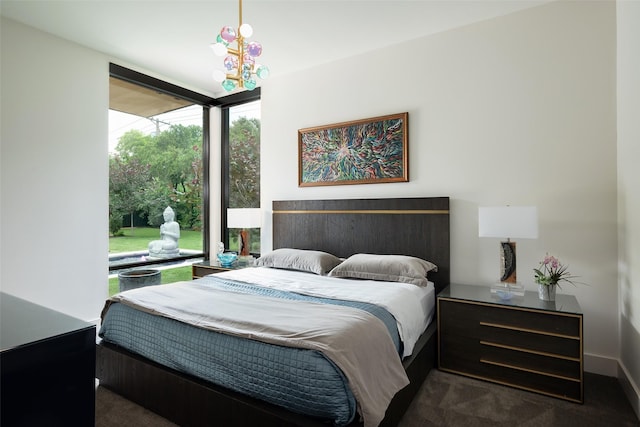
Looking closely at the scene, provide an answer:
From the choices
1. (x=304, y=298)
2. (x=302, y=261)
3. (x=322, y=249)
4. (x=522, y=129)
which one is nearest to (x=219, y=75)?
(x=304, y=298)

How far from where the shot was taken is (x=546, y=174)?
2.58m

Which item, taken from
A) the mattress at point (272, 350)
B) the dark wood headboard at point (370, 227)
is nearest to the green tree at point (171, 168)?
the dark wood headboard at point (370, 227)

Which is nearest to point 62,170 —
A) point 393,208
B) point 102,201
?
point 102,201

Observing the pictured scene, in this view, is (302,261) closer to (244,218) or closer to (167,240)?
(244,218)

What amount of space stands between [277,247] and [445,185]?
74.9 inches

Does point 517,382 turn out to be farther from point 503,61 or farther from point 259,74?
point 259,74

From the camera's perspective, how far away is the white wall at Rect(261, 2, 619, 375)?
242 centimetres

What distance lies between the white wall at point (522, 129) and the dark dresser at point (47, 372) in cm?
276

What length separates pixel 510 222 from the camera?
2311mm

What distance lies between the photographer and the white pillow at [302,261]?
3.03 m

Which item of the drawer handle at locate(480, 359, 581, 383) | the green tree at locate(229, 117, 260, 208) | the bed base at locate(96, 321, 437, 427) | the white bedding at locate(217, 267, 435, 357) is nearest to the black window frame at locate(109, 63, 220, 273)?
the green tree at locate(229, 117, 260, 208)

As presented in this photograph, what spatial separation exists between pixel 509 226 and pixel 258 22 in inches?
99.9

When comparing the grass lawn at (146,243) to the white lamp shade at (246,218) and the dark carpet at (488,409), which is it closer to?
the white lamp shade at (246,218)

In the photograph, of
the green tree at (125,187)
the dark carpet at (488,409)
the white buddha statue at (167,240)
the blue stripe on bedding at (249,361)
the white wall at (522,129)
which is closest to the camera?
the blue stripe on bedding at (249,361)
